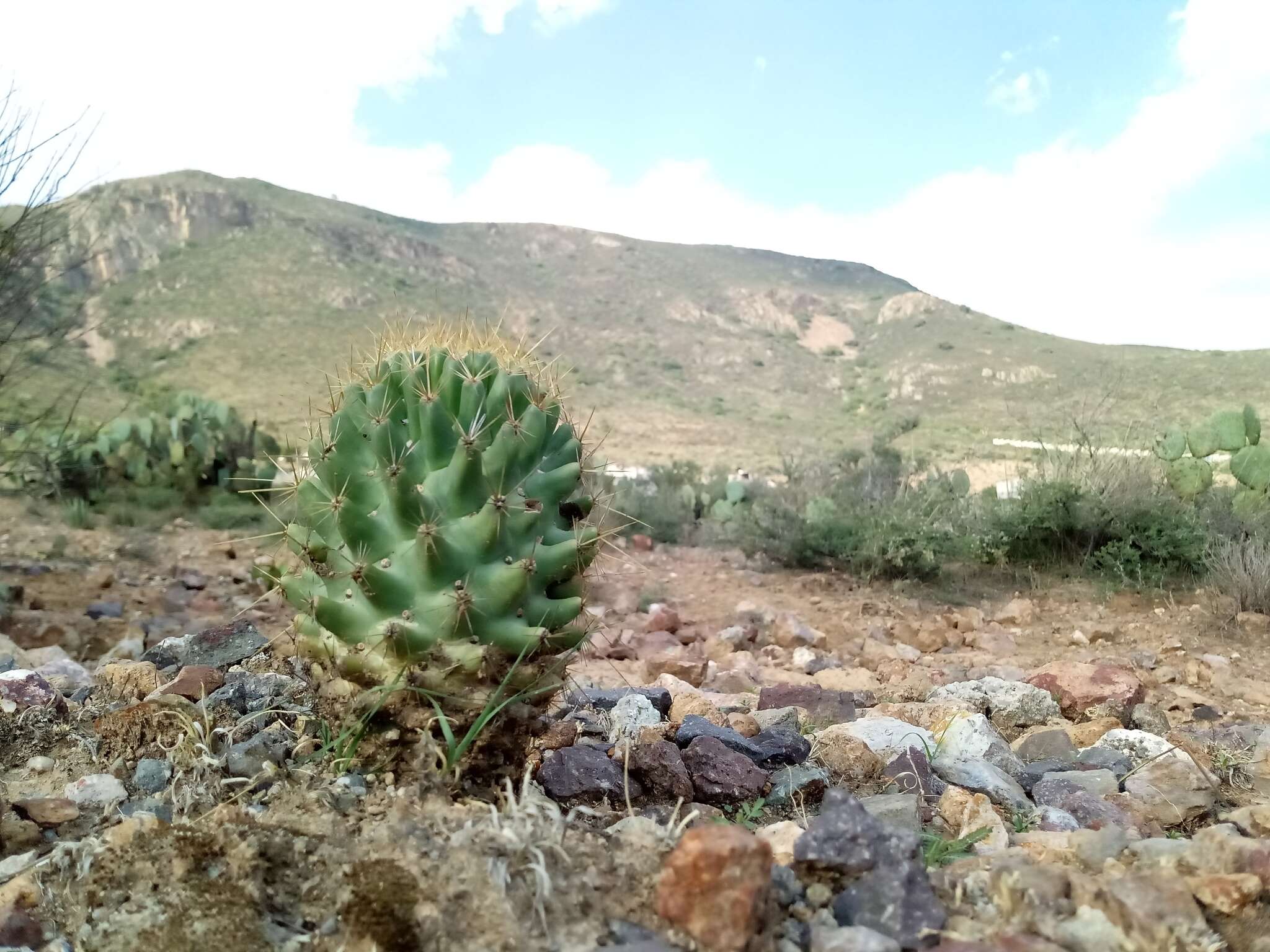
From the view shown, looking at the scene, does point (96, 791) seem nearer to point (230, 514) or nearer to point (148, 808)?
point (148, 808)

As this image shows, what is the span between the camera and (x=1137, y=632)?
6.64 meters

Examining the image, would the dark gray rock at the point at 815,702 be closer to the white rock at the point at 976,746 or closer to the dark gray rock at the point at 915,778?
the white rock at the point at 976,746

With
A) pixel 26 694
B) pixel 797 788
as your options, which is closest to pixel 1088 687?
pixel 797 788

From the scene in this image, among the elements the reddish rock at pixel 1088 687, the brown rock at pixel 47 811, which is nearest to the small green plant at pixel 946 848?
the brown rock at pixel 47 811

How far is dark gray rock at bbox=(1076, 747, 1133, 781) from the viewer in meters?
3.19

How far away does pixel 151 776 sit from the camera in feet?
7.61

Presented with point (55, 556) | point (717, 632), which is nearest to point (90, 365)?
point (55, 556)

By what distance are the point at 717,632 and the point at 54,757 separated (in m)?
4.81

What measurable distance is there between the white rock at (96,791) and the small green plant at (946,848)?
1955 mm

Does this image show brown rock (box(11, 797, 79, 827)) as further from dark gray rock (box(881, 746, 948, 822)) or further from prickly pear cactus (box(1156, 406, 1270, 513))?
prickly pear cactus (box(1156, 406, 1270, 513))


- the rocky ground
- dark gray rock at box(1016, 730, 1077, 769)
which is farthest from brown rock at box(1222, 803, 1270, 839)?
dark gray rock at box(1016, 730, 1077, 769)

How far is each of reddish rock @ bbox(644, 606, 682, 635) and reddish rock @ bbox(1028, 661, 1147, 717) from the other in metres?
2.74

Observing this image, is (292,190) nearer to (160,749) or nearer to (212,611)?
(212,611)

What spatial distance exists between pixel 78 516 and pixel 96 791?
778 centimetres
